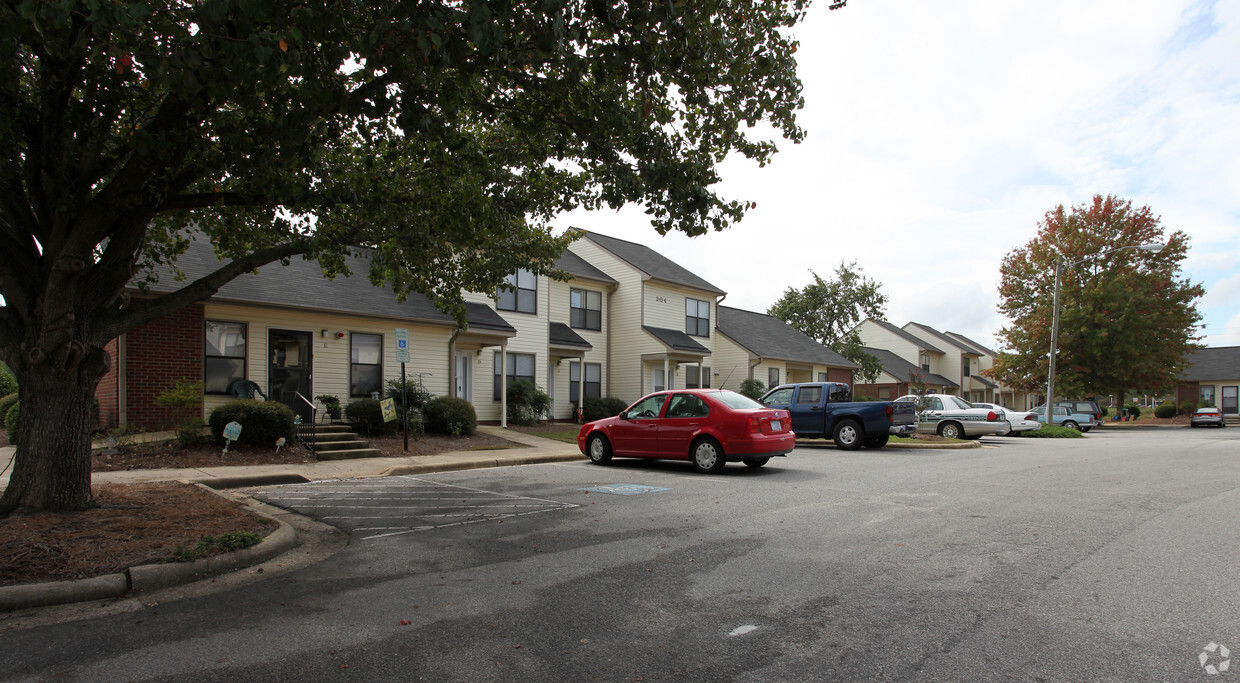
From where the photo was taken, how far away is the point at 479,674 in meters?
3.73

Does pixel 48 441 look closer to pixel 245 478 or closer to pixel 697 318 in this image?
pixel 245 478

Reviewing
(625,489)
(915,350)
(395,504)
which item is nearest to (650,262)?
(625,489)

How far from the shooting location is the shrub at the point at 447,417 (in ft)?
60.9

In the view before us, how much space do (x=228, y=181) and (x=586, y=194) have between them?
4773mm

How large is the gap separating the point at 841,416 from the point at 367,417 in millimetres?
11616

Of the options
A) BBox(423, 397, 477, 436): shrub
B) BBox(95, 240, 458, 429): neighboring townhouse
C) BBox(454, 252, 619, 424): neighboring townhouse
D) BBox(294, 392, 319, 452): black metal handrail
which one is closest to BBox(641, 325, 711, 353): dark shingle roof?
BBox(454, 252, 619, 424): neighboring townhouse

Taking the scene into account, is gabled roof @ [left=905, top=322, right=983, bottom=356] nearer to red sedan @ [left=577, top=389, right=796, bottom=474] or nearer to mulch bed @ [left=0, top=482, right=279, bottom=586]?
red sedan @ [left=577, top=389, right=796, bottom=474]

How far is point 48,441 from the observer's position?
270 inches

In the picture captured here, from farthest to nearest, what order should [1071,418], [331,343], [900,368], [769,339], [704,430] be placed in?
[900,368] < [769,339] < [1071,418] < [331,343] < [704,430]

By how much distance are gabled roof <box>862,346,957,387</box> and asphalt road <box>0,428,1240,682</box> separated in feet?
→ 139

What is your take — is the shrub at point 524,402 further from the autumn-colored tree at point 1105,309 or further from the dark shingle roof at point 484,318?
the autumn-colored tree at point 1105,309

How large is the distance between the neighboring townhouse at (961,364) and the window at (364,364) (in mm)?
49735

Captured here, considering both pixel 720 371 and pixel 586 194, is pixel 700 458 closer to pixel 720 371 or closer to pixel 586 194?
pixel 586 194

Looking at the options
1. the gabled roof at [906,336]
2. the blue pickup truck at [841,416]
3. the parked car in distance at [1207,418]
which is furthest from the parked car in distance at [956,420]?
the gabled roof at [906,336]
